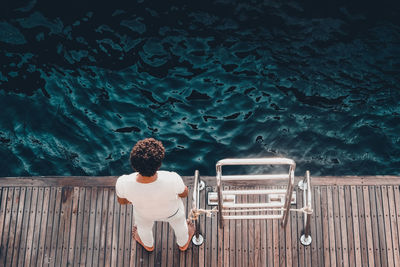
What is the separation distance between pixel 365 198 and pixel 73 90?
5.61 m

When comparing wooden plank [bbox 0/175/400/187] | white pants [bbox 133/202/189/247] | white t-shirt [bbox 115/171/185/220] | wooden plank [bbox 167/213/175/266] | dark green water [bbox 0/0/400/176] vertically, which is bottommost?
wooden plank [bbox 167/213/175/266]

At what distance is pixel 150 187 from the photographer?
12.5 ft

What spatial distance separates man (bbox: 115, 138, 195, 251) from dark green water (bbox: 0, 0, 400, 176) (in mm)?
2920

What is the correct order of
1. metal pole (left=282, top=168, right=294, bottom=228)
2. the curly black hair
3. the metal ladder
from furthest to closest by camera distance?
the metal ladder, metal pole (left=282, top=168, right=294, bottom=228), the curly black hair

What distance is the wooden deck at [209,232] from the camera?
215 inches

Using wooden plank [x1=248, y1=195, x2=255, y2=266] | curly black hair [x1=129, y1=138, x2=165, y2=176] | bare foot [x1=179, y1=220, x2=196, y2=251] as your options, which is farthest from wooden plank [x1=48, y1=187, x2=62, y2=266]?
curly black hair [x1=129, y1=138, x2=165, y2=176]

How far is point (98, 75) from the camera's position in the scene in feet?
27.1

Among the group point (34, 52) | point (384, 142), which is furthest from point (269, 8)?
point (34, 52)

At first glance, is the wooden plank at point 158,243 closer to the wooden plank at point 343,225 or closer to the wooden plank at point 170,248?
the wooden plank at point 170,248

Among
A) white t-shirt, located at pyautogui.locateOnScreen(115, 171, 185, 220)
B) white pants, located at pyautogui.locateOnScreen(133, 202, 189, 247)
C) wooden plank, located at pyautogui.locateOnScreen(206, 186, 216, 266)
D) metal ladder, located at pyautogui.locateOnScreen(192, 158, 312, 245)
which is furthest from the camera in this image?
wooden plank, located at pyautogui.locateOnScreen(206, 186, 216, 266)

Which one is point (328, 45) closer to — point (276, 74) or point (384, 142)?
point (276, 74)

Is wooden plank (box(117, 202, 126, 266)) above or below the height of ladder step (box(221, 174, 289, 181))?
below

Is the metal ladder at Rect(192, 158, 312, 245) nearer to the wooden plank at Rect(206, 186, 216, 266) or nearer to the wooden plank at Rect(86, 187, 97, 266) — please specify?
the wooden plank at Rect(206, 186, 216, 266)

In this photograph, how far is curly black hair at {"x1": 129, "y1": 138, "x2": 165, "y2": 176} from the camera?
3.52 metres
